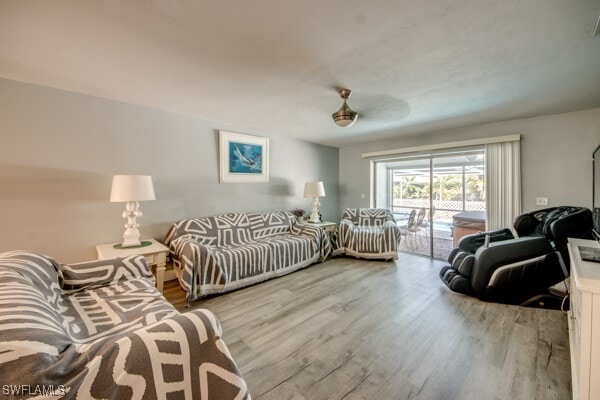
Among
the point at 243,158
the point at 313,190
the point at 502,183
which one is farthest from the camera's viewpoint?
the point at 313,190

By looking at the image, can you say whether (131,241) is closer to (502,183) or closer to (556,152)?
(502,183)

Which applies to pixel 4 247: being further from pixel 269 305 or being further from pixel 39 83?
pixel 269 305

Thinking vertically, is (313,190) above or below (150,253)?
above

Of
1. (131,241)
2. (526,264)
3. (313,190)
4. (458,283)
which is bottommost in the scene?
(458,283)

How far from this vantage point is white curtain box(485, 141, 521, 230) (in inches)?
136

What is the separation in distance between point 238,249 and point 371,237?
2.24 meters

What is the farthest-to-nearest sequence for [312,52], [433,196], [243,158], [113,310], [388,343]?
[433,196], [243,158], [388,343], [312,52], [113,310]

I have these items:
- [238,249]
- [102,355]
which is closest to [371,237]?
[238,249]

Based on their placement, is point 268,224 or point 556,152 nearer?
point 556,152

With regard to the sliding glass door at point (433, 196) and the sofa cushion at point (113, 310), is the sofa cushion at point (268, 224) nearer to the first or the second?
the sofa cushion at point (113, 310)

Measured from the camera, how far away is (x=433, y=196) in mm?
4734

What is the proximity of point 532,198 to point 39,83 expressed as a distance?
6.08m

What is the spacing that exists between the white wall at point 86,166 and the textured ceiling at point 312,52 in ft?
0.82

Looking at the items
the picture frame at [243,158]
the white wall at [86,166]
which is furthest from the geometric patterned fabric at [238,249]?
the picture frame at [243,158]
